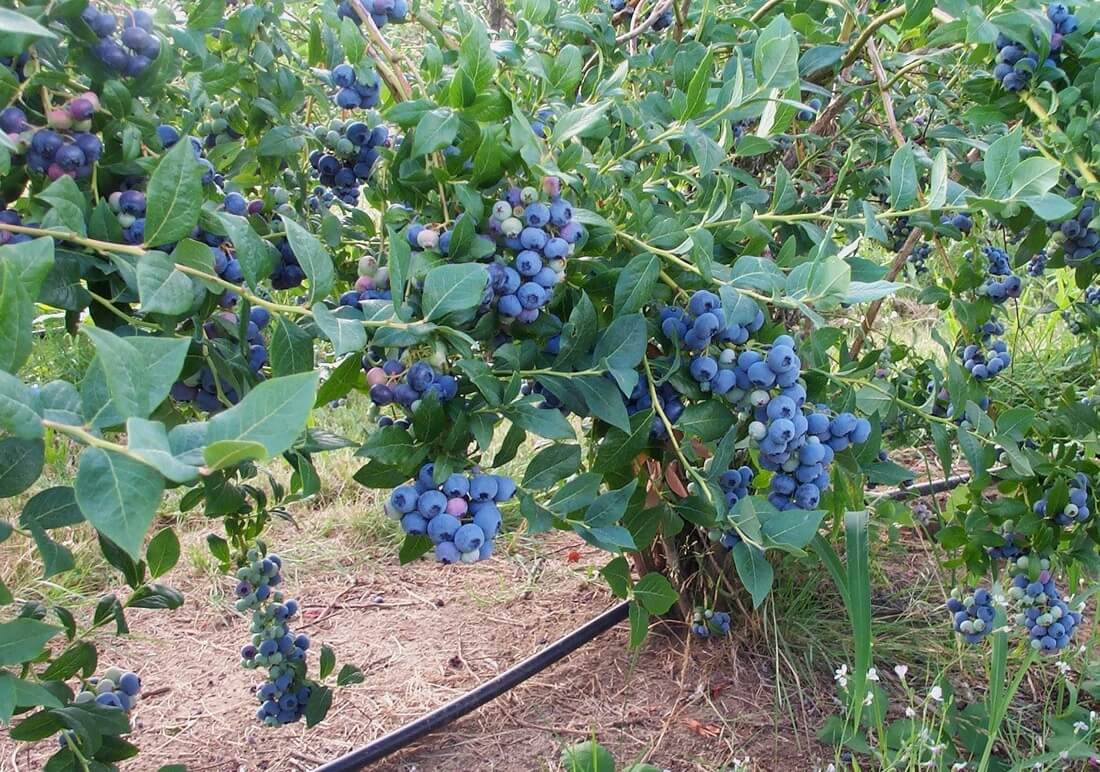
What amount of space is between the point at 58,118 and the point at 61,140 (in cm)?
2

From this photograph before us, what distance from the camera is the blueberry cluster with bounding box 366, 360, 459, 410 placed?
0.79m

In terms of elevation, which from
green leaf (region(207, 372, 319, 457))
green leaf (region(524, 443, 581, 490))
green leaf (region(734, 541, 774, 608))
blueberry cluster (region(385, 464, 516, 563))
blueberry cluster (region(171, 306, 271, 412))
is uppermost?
green leaf (region(207, 372, 319, 457))

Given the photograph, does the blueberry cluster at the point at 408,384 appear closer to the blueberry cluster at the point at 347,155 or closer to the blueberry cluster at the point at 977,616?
the blueberry cluster at the point at 347,155

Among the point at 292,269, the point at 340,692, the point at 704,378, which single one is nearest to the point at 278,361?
the point at 292,269

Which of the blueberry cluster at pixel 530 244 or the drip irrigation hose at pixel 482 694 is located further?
the drip irrigation hose at pixel 482 694

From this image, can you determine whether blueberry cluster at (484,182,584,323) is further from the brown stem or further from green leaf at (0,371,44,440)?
the brown stem

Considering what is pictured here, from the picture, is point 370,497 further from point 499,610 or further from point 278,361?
point 278,361

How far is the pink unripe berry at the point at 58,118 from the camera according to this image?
2.46 feet

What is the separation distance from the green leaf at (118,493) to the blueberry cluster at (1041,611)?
144 cm

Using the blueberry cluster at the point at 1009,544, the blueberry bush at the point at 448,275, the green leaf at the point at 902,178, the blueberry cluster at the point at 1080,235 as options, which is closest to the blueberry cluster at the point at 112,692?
the blueberry bush at the point at 448,275

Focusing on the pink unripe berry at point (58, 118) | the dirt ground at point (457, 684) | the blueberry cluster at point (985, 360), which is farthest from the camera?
the dirt ground at point (457, 684)

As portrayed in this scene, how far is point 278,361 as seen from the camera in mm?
778

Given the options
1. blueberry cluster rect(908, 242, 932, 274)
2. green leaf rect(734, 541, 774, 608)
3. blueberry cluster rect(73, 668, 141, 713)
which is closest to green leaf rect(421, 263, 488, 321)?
green leaf rect(734, 541, 774, 608)

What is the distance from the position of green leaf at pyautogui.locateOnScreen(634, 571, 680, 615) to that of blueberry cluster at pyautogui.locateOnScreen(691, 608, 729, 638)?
0.84 metres
